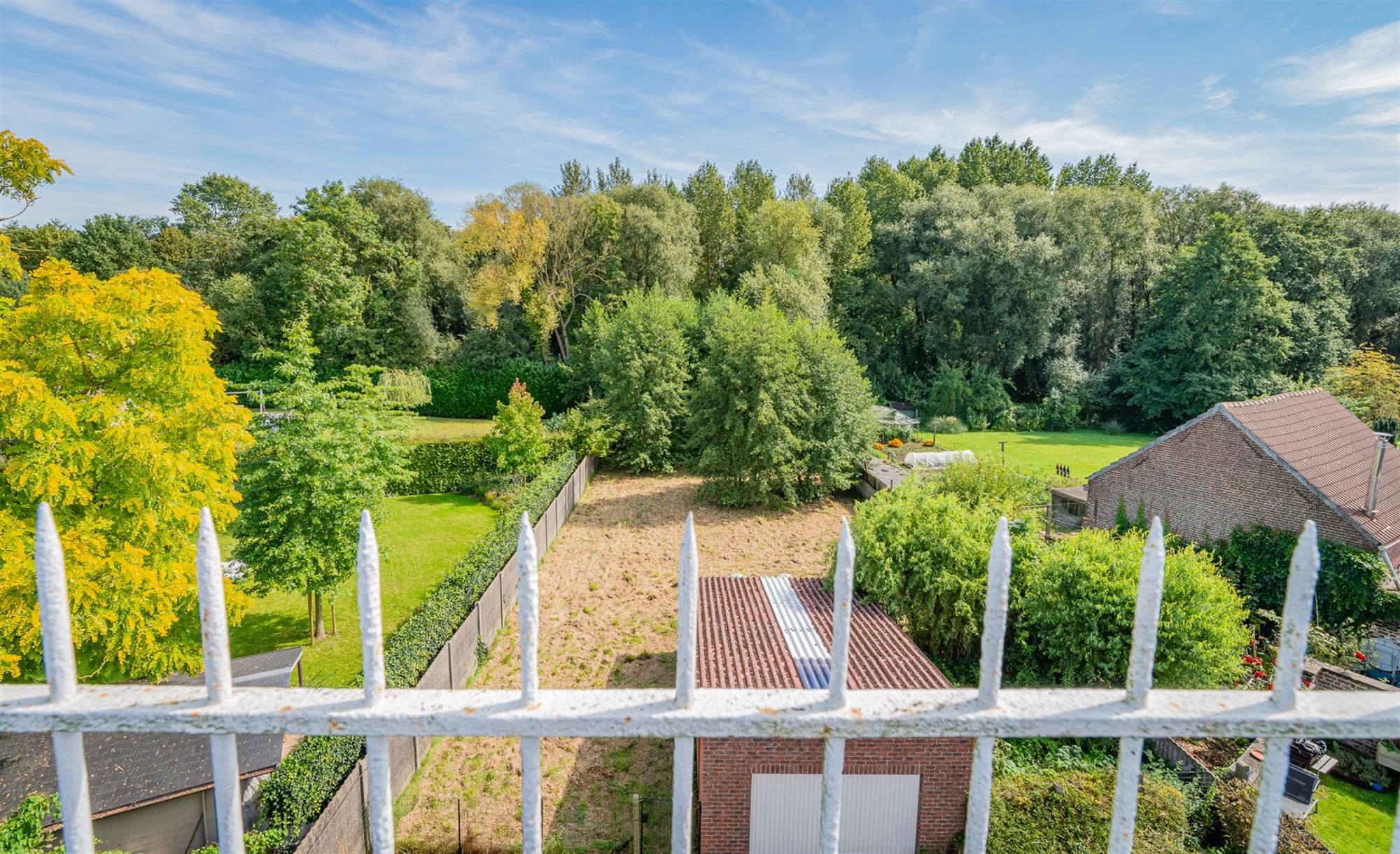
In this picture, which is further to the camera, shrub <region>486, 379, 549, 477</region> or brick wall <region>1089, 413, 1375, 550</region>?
shrub <region>486, 379, 549, 477</region>

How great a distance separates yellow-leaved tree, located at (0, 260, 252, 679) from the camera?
7.46m

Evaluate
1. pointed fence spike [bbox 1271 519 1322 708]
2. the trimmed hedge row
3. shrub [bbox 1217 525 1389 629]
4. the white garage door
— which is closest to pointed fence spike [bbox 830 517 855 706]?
pointed fence spike [bbox 1271 519 1322 708]

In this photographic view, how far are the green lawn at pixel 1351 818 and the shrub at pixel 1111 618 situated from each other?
6.07 ft

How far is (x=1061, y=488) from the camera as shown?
75.6ft

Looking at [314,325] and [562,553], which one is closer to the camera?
[562,553]

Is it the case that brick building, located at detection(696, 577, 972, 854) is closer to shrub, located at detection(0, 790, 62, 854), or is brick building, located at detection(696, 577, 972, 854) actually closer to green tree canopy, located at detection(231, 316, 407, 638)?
shrub, located at detection(0, 790, 62, 854)

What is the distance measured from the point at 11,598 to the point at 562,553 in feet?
42.0

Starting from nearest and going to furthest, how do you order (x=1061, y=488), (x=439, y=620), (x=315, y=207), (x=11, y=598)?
(x=11, y=598) → (x=439, y=620) → (x=1061, y=488) → (x=315, y=207)

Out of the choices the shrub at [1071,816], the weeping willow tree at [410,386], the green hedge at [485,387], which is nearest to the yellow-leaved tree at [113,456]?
the shrub at [1071,816]

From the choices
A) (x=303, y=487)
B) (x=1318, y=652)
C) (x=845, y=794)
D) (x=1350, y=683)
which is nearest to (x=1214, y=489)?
(x=1318, y=652)

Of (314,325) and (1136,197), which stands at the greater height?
(1136,197)

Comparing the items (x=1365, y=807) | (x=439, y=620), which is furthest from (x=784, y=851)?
(x=1365, y=807)

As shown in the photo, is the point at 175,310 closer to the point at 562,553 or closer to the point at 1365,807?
the point at 562,553

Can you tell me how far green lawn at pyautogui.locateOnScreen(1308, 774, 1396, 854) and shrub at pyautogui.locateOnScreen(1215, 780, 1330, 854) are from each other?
0.97m
